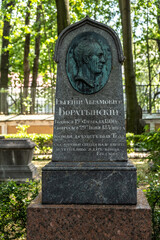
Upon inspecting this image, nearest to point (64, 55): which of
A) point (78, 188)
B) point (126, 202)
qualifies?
point (78, 188)

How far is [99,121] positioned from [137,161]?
8120mm

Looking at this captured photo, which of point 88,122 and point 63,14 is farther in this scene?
point 63,14

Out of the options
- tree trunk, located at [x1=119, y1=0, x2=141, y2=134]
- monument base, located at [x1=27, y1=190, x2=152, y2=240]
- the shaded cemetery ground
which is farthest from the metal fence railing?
monument base, located at [x1=27, y1=190, x2=152, y2=240]

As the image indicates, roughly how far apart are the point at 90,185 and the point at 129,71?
10.8m

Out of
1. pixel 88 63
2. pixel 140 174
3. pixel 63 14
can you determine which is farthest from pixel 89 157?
pixel 63 14

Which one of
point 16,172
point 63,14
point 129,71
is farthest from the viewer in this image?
point 129,71

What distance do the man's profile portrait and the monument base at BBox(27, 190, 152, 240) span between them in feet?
5.01

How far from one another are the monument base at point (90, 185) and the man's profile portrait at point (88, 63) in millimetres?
1054

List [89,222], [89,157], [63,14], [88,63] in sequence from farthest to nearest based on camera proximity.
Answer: [63,14] → [88,63] → [89,157] → [89,222]

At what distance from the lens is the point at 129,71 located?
14.0 metres

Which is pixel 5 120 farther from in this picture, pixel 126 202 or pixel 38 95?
pixel 126 202

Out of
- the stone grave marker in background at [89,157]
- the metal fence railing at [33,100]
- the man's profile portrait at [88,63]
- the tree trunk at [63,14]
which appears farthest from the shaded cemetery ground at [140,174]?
the metal fence railing at [33,100]

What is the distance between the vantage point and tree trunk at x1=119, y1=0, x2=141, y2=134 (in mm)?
Answer: 13867

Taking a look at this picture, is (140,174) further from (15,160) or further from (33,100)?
(33,100)
